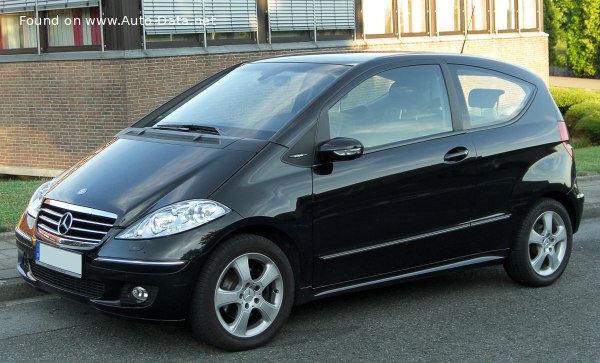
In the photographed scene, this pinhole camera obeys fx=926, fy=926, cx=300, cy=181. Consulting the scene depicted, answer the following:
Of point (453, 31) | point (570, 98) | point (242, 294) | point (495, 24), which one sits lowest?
point (570, 98)

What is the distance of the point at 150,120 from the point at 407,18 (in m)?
15.8

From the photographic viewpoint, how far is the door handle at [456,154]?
5996 mm

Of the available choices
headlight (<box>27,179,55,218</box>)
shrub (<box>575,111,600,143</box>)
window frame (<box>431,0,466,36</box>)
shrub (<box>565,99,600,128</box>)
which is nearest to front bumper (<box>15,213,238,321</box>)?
headlight (<box>27,179,55,218</box>)

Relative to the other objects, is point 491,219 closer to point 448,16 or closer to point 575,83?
point 448,16

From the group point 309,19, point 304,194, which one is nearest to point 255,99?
point 304,194

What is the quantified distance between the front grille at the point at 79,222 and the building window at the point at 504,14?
65.7ft

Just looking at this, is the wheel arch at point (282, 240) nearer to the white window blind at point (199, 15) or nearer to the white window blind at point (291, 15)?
the white window blind at point (199, 15)

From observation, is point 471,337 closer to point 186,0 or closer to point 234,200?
point 234,200

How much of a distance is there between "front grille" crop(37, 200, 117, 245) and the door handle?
223 centimetres

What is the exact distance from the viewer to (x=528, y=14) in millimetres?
24797

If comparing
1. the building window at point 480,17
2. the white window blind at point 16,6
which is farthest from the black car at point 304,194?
the building window at point 480,17

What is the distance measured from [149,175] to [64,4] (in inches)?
445

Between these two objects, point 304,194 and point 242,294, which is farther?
point 304,194

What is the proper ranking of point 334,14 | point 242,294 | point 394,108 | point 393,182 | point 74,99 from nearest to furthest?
1. point 242,294
2. point 393,182
3. point 394,108
4. point 74,99
5. point 334,14
